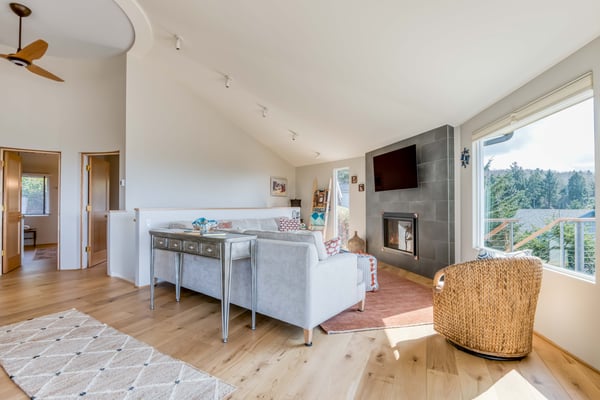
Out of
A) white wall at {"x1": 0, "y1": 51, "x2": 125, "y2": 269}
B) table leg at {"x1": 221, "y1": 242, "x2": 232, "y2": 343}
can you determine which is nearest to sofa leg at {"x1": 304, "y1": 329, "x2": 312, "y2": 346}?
table leg at {"x1": 221, "y1": 242, "x2": 232, "y2": 343}

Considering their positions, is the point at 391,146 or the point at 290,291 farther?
the point at 391,146

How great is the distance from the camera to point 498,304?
199 centimetres

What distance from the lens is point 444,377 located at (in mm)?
1812

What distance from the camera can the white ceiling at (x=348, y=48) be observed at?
205cm

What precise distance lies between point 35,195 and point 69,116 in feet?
13.9

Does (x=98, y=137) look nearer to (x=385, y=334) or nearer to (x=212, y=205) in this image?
(x=212, y=205)

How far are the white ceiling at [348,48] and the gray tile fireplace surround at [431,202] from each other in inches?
9.4

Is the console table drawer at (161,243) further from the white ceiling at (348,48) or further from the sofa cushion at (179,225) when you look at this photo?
the white ceiling at (348,48)

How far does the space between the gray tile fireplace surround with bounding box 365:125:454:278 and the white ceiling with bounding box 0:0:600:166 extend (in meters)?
0.24

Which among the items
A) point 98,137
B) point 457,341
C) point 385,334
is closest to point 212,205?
point 98,137

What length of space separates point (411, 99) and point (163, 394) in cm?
361

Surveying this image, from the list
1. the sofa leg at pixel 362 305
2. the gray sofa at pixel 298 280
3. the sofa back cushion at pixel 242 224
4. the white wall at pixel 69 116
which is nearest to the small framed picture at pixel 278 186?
the sofa back cushion at pixel 242 224

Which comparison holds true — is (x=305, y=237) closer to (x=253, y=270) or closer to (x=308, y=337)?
(x=253, y=270)

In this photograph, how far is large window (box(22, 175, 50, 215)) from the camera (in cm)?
732
